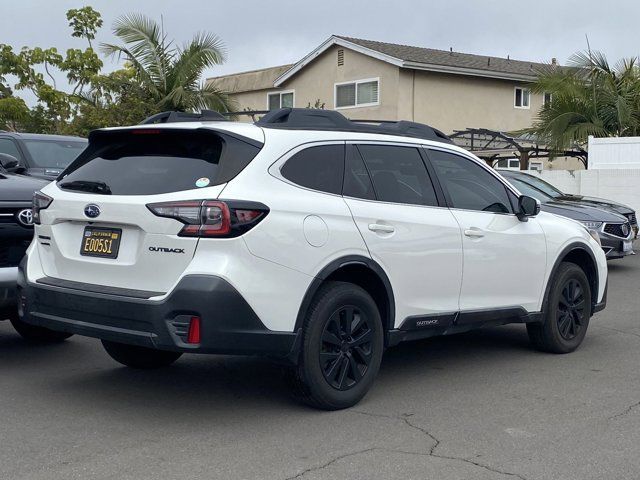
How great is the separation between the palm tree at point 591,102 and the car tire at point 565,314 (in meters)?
16.1

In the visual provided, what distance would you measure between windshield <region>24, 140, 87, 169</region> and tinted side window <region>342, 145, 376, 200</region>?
6.09 metres

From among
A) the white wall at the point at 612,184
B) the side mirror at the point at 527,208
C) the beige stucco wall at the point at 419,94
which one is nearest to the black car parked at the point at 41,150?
the side mirror at the point at 527,208

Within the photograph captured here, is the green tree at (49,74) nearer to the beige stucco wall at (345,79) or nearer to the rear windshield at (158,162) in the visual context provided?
the beige stucco wall at (345,79)

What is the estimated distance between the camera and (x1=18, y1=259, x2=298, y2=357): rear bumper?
494 centimetres

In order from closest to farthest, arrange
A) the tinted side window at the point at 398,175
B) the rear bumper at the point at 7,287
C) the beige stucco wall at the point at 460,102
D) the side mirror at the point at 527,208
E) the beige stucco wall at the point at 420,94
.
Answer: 1. the tinted side window at the point at 398,175
2. the rear bumper at the point at 7,287
3. the side mirror at the point at 527,208
4. the beige stucco wall at the point at 420,94
5. the beige stucco wall at the point at 460,102

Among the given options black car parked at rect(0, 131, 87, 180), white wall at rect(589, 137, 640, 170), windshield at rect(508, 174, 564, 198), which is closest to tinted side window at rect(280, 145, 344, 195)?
black car parked at rect(0, 131, 87, 180)

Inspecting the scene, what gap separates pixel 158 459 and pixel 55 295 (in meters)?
1.36

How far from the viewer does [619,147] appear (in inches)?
839

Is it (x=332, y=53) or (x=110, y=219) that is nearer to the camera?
(x=110, y=219)

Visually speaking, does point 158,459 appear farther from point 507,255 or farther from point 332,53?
point 332,53

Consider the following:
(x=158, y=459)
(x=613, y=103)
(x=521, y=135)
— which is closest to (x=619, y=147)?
(x=613, y=103)

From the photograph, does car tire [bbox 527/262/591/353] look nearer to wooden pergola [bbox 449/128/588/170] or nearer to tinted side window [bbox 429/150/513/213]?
tinted side window [bbox 429/150/513/213]

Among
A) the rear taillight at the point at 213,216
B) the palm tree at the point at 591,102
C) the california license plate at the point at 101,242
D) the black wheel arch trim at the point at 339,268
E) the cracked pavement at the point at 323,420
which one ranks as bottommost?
the cracked pavement at the point at 323,420

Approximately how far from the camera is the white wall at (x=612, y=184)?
21188 millimetres
